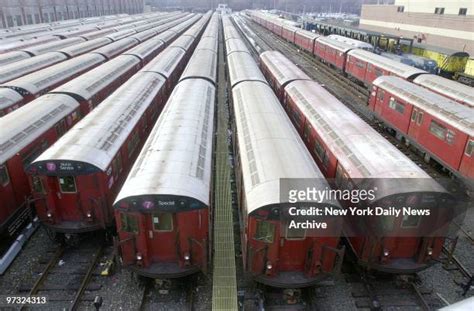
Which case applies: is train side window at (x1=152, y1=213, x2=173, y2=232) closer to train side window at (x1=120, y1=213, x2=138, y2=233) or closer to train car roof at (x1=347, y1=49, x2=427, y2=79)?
train side window at (x1=120, y1=213, x2=138, y2=233)

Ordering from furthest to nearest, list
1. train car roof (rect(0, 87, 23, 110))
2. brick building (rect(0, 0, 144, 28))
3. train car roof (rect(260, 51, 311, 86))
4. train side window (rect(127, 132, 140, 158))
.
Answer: brick building (rect(0, 0, 144, 28))
train car roof (rect(260, 51, 311, 86))
train car roof (rect(0, 87, 23, 110))
train side window (rect(127, 132, 140, 158))

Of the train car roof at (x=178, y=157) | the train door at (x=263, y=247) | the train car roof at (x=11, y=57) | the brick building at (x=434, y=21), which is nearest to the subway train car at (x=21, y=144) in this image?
the train car roof at (x=178, y=157)

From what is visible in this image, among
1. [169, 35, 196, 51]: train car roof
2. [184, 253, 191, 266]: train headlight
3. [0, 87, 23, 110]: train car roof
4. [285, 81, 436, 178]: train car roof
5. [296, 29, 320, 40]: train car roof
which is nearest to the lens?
[184, 253, 191, 266]: train headlight

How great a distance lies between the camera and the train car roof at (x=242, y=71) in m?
22.7

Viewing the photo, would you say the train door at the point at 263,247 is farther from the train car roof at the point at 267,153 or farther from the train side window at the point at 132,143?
the train side window at the point at 132,143

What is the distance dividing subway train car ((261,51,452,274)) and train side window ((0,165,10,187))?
11.9 metres

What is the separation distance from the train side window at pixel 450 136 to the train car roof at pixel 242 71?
10747 millimetres

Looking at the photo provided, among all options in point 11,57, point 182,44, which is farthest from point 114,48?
point 11,57

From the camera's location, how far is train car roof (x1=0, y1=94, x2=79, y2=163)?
42.3 ft

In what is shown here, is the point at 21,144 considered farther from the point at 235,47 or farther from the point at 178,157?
the point at 235,47

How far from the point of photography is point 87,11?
11000 cm

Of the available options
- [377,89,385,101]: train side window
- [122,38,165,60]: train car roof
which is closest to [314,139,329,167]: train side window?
[377,89,385,101]: train side window

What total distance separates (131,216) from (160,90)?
13.6 metres

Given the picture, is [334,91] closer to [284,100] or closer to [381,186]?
[284,100]
